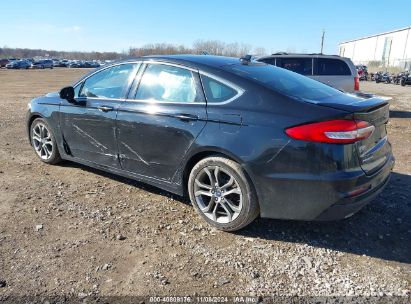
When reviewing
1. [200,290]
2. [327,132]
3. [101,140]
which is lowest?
[200,290]

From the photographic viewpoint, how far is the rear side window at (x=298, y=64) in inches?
441

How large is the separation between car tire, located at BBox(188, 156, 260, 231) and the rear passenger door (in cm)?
810

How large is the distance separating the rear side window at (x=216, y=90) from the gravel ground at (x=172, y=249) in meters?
1.30

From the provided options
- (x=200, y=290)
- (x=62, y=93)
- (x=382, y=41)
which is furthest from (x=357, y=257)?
(x=382, y=41)

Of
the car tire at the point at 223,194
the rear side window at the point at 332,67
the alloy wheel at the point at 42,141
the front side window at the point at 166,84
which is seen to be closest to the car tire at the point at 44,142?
the alloy wheel at the point at 42,141

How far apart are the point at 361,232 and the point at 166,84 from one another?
250cm

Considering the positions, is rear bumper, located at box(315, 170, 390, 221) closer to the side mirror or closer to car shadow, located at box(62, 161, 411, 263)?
car shadow, located at box(62, 161, 411, 263)

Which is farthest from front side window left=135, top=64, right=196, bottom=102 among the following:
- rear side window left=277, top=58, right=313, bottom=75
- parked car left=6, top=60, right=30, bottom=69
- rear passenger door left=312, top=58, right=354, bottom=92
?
parked car left=6, top=60, right=30, bottom=69

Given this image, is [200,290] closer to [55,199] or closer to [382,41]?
[55,199]

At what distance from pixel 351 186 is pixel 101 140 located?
2936 millimetres

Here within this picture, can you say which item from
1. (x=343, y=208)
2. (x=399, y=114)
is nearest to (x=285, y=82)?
(x=343, y=208)

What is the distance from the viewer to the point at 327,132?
3.16m

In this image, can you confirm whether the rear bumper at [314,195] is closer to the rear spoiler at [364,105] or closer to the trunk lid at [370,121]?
the trunk lid at [370,121]

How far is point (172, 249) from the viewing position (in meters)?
3.52
